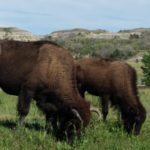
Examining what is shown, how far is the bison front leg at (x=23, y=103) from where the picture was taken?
39.7ft

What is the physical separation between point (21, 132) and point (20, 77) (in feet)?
5.73

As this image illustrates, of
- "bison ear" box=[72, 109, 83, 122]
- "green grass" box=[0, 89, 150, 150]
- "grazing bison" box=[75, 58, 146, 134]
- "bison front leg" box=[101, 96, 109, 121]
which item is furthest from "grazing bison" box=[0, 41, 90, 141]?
"bison front leg" box=[101, 96, 109, 121]

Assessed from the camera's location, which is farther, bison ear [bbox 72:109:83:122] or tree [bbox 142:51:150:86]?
tree [bbox 142:51:150:86]

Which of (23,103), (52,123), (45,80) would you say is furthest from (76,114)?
(23,103)

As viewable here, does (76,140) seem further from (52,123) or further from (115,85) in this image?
(115,85)

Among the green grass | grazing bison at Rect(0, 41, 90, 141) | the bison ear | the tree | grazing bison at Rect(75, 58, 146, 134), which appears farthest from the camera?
the tree

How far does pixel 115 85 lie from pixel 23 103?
4.89 meters

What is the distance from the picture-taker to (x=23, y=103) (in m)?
12.2

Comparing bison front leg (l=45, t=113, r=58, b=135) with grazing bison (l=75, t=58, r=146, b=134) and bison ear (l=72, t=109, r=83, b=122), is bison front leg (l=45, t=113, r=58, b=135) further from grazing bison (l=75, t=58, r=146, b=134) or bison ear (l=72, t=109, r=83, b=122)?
grazing bison (l=75, t=58, r=146, b=134)

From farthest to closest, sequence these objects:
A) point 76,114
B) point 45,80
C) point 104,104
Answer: point 104,104, point 45,80, point 76,114

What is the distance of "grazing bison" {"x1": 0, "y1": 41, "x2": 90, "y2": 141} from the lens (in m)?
11.3

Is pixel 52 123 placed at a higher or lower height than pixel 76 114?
lower

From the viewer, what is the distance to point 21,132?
36.6 ft

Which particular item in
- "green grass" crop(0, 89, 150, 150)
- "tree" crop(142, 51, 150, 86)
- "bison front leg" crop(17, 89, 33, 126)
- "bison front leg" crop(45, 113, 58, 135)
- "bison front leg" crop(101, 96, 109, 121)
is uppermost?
"bison front leg" crop(17, 89, 33, 126)
